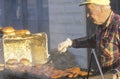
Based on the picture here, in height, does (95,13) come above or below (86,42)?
above

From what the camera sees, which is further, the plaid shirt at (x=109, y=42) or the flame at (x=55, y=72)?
the flame at (x=55, y=72)

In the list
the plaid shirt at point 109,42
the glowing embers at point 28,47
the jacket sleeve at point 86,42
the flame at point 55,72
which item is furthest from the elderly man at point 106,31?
the glowing embers at point 28,47

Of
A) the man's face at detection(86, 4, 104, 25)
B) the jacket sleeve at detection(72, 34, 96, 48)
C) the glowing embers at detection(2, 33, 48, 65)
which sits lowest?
the glowing embers at detection(2, 33, 48, 65)

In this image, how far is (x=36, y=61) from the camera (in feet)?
28.3

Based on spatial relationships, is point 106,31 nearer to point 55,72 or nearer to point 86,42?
point 86,42

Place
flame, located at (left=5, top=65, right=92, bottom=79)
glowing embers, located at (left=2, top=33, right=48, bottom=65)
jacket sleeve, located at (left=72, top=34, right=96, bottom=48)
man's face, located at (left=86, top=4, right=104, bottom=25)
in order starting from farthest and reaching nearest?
glowing embers, located at (left=2, top=33, right=48, bottom=65), flame, located at (left=5, top=65, right=92, bottom=79), jacket sleeve, located at (left=72, top=34, right=96, bottom=48), man's face, located at (left=86, top=4, right=104, bottom=25)

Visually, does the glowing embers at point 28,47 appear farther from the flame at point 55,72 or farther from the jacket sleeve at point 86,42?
the jacket sleeve at point 86,42

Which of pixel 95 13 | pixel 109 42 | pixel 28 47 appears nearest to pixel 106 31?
pixel 109 42

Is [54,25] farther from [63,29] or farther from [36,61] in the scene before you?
[36,61]

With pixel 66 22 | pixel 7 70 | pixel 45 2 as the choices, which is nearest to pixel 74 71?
pixel 7 70

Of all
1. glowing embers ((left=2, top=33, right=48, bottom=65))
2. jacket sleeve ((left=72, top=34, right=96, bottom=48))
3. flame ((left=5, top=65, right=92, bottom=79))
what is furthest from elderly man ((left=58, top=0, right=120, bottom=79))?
glowing embers ((left=2, top=33, right=48, bottom=65))

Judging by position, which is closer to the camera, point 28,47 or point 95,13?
point 95,13

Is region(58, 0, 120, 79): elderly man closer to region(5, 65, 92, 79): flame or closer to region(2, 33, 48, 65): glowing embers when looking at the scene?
region(5, 65, 92, 79): flame

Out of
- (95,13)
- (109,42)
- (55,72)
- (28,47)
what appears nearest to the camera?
(95,13)
